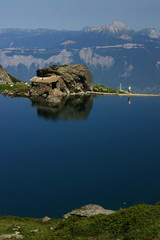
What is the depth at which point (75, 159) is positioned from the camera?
53.0 meters

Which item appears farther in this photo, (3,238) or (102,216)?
(102,216)

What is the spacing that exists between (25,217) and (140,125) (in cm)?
5188

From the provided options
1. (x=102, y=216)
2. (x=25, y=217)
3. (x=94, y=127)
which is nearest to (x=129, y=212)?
(x=102, y=216)

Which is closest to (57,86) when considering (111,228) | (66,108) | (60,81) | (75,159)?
(60,81)

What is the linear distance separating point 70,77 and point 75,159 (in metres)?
74.4

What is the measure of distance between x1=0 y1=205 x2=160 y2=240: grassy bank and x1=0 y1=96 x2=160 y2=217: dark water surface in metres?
11.1

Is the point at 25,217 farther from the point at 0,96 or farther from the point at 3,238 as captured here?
the point at 0,96

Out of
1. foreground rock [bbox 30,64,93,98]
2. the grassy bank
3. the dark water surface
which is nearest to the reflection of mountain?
the dark water surface

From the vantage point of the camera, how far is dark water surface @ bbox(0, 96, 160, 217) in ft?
127

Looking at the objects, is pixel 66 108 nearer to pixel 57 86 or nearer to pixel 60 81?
pixel 57 86

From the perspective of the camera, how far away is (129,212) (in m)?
23.8

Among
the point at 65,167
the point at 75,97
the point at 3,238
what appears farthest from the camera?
the point at 75,97

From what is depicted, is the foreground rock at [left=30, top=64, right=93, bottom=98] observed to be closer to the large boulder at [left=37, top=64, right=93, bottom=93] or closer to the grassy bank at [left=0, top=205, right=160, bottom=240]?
the large boulder at [left=37, top=64, right=93, bottom=93]

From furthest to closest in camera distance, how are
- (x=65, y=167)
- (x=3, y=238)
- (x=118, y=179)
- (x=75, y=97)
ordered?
(x=75, y=97) → (x=65, y=167) → (x=118, y=179) → (x=3, y=238)
